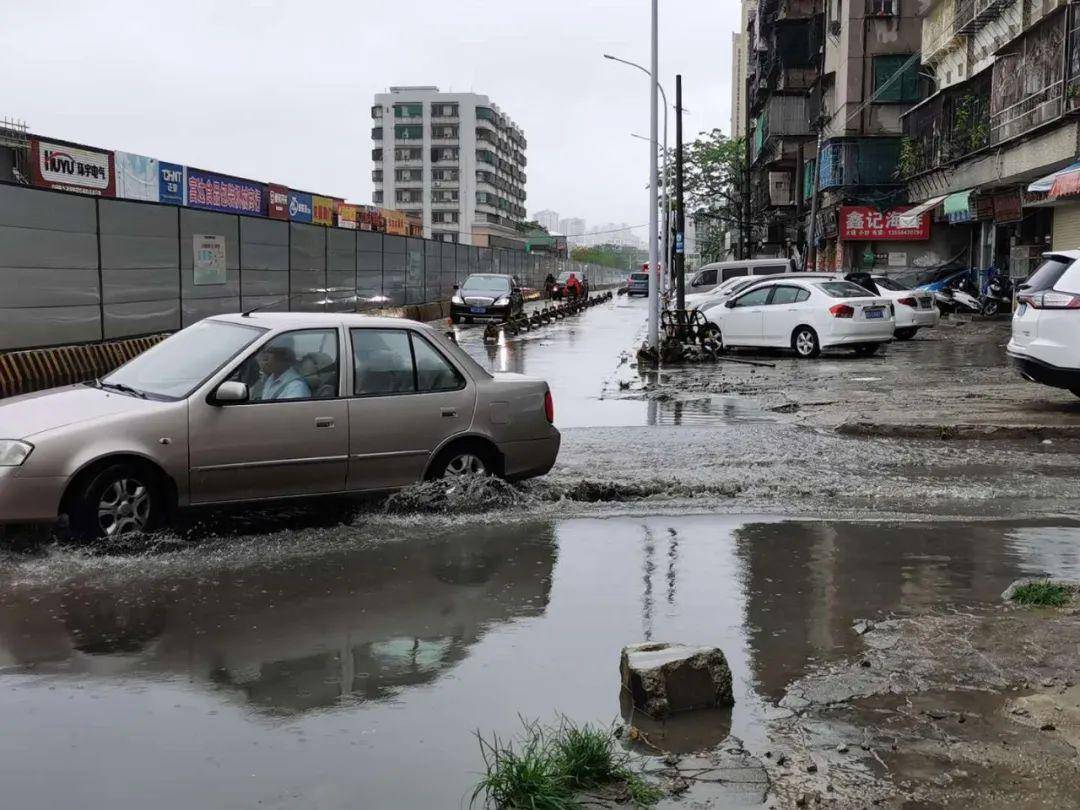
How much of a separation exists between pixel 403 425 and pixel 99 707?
3893 millimetres

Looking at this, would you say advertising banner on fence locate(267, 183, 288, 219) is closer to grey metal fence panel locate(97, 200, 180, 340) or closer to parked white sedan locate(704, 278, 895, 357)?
parked white sedan locate(704, 278, 895, 357)

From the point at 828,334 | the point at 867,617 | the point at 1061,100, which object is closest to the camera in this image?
the point at 867,617

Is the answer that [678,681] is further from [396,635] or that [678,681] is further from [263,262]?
[263,262]

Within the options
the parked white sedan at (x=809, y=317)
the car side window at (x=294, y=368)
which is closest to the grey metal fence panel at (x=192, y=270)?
the parked white sedan at (x=809, y=317)

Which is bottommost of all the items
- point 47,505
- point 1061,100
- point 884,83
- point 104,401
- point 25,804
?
point 25,804

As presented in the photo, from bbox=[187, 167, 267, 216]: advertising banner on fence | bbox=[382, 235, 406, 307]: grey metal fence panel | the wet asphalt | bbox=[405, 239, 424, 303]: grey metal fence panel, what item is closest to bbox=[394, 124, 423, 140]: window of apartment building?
bbox=[187, 167, 267, 216]: advertising banner on fence

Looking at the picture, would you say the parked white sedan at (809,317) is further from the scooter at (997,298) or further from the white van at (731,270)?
the scooter at (997,298)

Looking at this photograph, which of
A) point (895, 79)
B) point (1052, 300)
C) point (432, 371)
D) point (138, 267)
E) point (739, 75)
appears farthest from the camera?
point (739, 75)

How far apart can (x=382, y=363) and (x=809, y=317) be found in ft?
55.3

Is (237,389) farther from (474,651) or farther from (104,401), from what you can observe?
(474,651)

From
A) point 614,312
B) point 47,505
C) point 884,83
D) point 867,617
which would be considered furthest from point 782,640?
point 884,83

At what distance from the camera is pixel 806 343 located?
24125 millimetres

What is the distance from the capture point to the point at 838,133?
53.8m

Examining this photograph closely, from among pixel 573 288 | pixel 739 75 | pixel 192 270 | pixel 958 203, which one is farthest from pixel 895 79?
pixel 739 75
